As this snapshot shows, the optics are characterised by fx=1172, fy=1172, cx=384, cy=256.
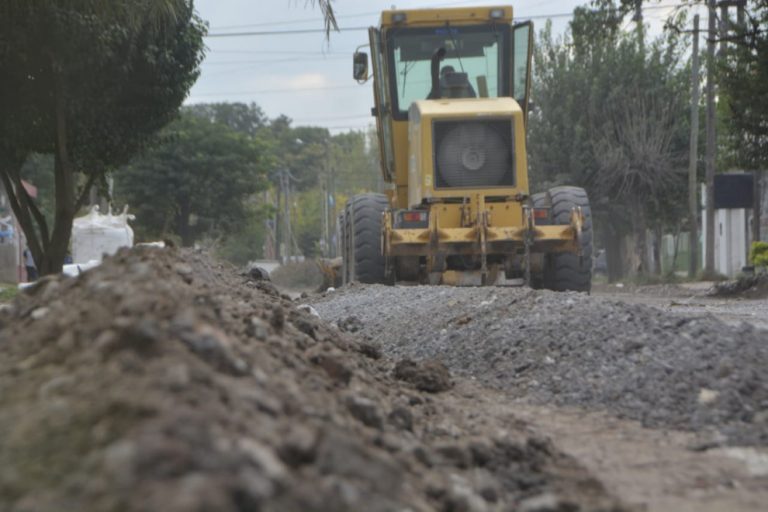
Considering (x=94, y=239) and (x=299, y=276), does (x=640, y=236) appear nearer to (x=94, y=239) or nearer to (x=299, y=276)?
(x=299, y=276)

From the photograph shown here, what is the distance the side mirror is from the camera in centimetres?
1505

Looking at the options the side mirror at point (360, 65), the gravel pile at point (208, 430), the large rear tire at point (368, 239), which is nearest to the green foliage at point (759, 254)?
the large rear tire at point (368, 239)

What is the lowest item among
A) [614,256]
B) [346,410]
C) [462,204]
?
[614,256]

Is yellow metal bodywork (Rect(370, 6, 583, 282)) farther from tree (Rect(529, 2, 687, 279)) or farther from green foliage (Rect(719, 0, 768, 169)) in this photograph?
tree (Rect(529, 2, 687, 279))

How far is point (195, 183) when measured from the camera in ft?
165

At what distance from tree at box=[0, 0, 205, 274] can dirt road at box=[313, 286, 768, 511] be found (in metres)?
8.95

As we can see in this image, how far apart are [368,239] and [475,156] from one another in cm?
178

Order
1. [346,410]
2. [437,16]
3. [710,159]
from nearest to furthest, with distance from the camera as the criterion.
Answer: [346,410] < [437,16] < [710,159]

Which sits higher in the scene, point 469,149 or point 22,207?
point 469,149

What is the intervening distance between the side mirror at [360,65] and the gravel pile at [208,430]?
952cm

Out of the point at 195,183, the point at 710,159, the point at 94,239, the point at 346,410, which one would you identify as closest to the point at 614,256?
the point at 710,159

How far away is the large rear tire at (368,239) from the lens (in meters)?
15.3

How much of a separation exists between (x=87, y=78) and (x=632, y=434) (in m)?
14.9

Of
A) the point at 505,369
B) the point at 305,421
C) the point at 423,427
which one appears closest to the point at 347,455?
the point at 305,421
